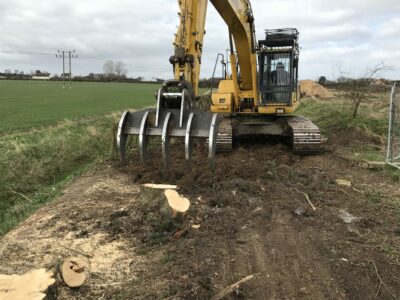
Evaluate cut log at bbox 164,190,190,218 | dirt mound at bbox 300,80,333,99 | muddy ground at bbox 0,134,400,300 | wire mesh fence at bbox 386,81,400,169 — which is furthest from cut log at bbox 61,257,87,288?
dirt mound at bbox 300,80,333,99

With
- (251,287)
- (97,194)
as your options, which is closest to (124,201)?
(97,194)

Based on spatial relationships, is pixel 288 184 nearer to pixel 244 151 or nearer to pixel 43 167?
pixel 244 151

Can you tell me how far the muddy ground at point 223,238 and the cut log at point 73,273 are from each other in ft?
0.27

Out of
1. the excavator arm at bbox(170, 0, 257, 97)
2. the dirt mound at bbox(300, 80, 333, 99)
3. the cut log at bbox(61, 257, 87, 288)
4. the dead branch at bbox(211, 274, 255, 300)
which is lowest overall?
the dead branch at bbox(211, 274, 255, 300)

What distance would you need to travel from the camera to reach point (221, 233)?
547 centimetres

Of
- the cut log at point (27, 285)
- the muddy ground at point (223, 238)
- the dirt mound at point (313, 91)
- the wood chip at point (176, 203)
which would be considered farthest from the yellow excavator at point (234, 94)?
the dirt mound at point (313, 91)

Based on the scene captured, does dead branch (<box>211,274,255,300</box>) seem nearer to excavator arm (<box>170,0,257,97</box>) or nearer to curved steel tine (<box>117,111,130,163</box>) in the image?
excavator arm (<box>170,0,257,97</box>)

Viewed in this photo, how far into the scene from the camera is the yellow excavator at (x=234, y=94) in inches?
275

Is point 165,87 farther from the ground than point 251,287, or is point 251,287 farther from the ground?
point 165,87

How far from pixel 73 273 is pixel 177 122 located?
130 inches

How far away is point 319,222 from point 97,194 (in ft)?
12.0

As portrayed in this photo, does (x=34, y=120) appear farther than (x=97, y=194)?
Yes

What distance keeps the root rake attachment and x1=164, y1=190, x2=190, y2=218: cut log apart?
3.33 feet

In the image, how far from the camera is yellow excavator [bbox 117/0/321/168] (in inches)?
275
